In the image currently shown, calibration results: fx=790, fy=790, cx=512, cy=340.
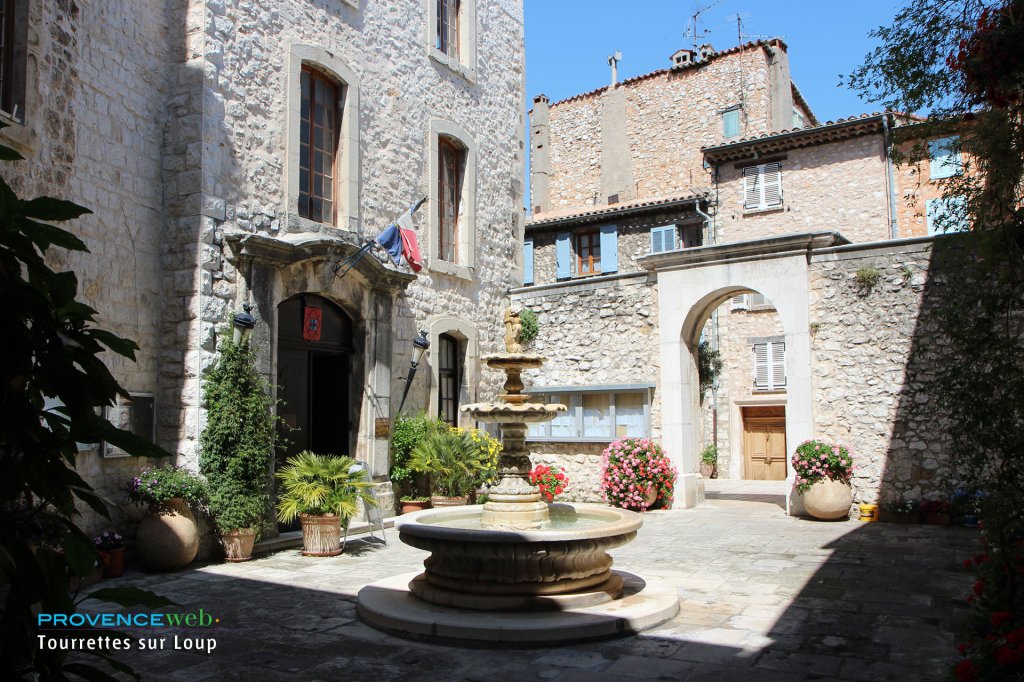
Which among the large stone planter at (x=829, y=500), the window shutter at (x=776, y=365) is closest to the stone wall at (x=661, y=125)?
the window shutter at (x=776, y=365)

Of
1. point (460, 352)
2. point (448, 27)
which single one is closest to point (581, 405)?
point (460, 352)

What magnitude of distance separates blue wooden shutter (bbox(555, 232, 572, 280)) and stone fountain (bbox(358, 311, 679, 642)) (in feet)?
54.3

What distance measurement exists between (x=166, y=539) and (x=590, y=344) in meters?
8.33

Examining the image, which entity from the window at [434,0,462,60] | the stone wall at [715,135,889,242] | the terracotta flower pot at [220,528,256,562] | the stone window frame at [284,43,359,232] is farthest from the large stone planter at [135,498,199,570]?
the stone wall at [715,135,889,242]

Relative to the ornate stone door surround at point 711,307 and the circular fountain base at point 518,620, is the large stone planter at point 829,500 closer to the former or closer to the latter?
the ornate stone door surround at point 711,307

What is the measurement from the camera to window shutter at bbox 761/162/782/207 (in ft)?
64.3

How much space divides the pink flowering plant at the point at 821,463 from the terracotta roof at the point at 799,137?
959cm

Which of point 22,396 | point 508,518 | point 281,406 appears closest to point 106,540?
point 281,406

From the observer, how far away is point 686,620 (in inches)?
233

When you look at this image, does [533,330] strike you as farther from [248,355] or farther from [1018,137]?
[1018,137]

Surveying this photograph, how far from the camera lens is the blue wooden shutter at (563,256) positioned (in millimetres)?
23094

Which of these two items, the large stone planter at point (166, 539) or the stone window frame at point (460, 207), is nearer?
the large stone planter at point (166, 539)

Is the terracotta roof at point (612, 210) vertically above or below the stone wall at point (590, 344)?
above

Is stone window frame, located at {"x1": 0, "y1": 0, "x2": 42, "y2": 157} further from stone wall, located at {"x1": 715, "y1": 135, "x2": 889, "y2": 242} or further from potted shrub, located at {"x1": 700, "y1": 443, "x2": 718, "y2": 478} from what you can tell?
potted shrub, located at {"x1": 700, "y1": 443, "x2": 718, "y2": 478}
